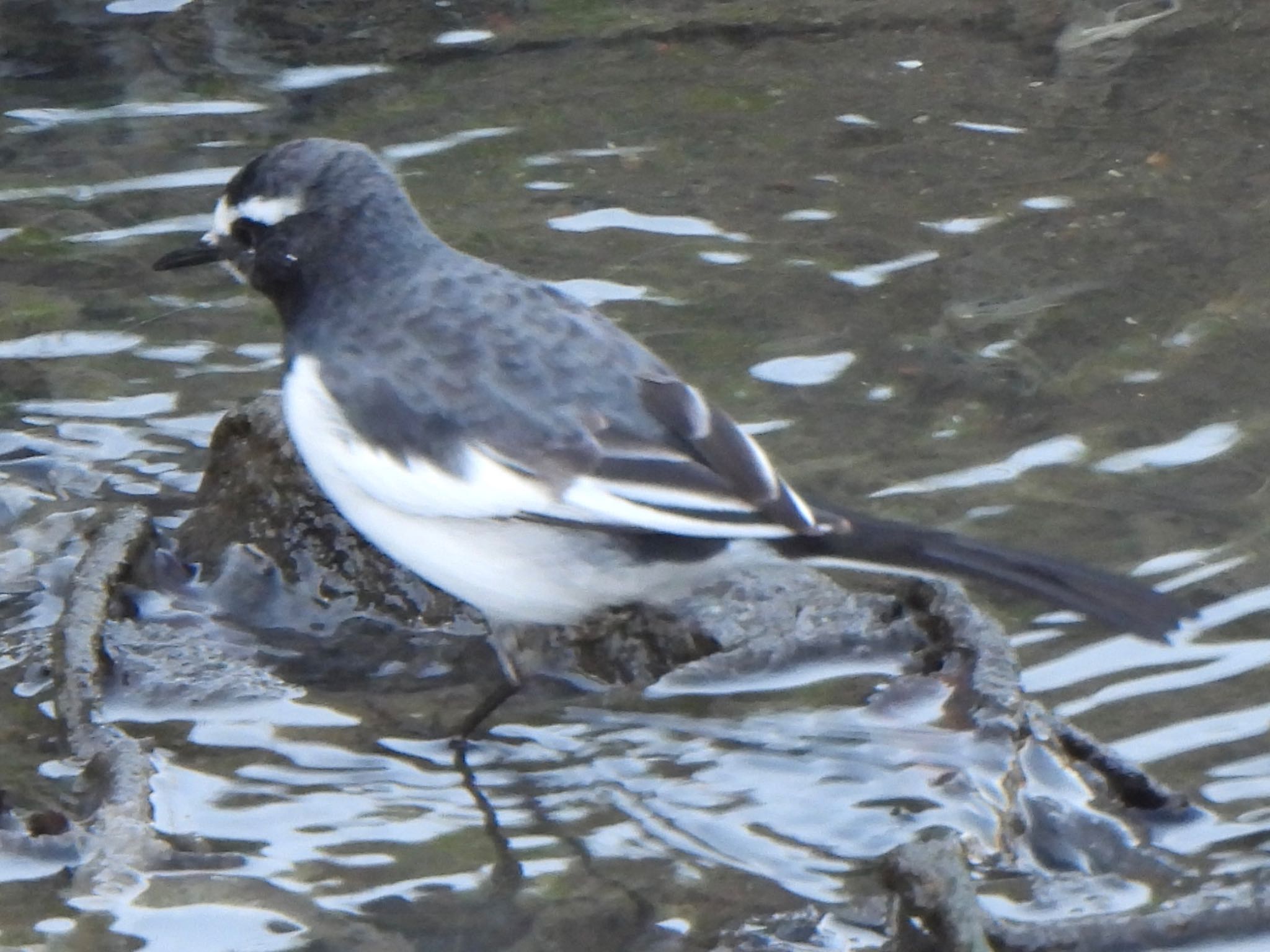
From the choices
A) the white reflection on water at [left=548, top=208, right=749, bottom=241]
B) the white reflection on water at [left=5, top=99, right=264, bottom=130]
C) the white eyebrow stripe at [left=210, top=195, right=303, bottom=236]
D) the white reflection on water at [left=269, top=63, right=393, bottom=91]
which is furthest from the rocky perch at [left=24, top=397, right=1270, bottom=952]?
the white reflection on water at [left=269, top=63, right=393, bottom=91]

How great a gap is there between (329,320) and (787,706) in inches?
58.7

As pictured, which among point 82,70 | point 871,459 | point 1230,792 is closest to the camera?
point 1230,792

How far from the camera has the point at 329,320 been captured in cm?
512

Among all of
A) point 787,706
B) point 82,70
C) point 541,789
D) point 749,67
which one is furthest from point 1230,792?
point 82,70

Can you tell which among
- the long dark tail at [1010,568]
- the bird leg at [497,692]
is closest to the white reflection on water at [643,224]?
the bird leg at [497,692]

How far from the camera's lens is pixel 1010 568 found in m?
4.50

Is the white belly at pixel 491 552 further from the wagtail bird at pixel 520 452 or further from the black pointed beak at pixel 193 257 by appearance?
the black pointed beak at pixel 193 257

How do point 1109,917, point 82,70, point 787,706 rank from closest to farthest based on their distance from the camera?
1. point 1109,917
2. point 787,706
3. point 82,70

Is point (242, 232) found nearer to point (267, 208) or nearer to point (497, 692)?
point (267, 208)

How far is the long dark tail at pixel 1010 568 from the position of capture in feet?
14.7

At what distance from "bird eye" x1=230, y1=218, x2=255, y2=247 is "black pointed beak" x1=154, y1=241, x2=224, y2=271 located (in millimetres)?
85

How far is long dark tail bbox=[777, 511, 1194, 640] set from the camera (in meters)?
4.48

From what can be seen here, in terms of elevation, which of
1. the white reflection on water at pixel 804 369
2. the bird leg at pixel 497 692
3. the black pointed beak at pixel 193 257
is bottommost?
the bird leg at pixel 497 692

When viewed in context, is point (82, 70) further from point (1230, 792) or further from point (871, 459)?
point (1230, 792)
